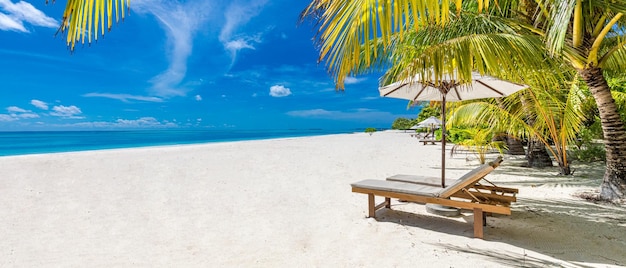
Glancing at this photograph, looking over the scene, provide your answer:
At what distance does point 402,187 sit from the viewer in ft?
12.5

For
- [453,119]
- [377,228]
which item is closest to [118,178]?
[377,228]

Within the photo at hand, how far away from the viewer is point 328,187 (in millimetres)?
6266

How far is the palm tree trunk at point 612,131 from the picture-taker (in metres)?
4.69

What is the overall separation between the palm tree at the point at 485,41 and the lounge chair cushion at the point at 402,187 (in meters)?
1.29

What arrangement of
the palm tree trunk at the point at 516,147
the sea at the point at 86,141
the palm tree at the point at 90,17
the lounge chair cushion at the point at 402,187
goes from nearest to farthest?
1. the palm tree at the point at 90,17
2. the lounge chair cushion at the point at 402,187
3. the palm tree trunk at the point at 516,147
4. the sea at the point at 86,141

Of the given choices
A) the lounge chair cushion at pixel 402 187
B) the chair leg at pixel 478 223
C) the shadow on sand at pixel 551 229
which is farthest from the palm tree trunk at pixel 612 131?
the lounge chair cushion at pixel 402 187

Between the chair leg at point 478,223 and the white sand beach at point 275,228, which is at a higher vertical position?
the chair leg at point 478,223

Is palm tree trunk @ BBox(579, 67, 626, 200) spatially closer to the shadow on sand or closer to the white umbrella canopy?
the shadow on sand

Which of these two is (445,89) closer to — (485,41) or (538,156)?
(485,41)

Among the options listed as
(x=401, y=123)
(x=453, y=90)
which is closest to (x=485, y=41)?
(x=453, y=90)

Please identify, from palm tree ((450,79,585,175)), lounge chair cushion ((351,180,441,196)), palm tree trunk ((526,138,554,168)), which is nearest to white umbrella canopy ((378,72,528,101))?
lounge chair cushion ((351,180,441,196))

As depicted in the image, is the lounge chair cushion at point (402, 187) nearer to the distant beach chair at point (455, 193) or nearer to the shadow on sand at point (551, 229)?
the distant beach chair at point (455, 193)

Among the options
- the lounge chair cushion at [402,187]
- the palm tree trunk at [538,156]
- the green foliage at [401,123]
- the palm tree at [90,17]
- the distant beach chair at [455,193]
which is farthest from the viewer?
the green foliage at [401,123]

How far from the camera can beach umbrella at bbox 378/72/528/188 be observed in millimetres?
3922
